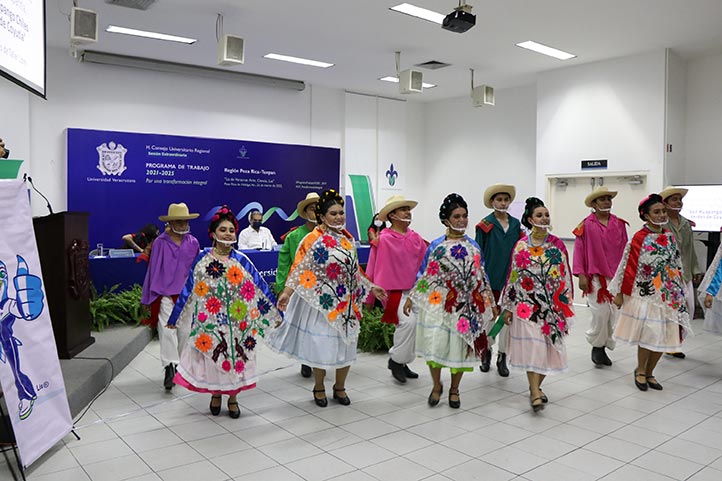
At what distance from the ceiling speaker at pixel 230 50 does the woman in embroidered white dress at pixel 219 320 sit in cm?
323

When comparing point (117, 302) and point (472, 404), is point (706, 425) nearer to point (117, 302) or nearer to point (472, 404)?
point (472, 404)

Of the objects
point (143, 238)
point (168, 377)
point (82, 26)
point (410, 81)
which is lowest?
point (168, 377)

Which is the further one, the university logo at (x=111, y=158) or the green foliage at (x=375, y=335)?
the university logo at (x=111, y=158)

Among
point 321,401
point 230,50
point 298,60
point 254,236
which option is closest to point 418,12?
point 230,50

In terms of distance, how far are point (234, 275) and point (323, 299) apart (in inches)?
25.2

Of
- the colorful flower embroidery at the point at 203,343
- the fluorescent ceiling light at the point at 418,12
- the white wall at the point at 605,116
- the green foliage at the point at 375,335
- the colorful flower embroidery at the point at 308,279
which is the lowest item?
Result: the green foliage at the point at 375,335

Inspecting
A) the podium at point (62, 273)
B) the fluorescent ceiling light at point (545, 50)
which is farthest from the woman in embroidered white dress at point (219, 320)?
the fluorescent ceiling light at point (545, 50)

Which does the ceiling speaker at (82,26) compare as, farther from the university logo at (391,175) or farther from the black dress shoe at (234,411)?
the university logo at (391,175)

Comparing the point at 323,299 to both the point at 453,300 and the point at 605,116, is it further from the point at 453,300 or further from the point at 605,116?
the point at 605,116

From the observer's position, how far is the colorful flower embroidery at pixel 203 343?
397cm

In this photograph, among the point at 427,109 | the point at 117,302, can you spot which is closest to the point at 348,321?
the point at 117,302

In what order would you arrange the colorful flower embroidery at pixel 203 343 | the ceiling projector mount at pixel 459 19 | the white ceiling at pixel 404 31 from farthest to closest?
1. the white ceiling at pixel 404 31
2. the ceiling projector mount at pixel 459 19
3. the colorful flower embroidery at pixel 203 343

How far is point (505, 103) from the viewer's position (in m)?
11.1

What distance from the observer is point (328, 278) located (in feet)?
13.8
